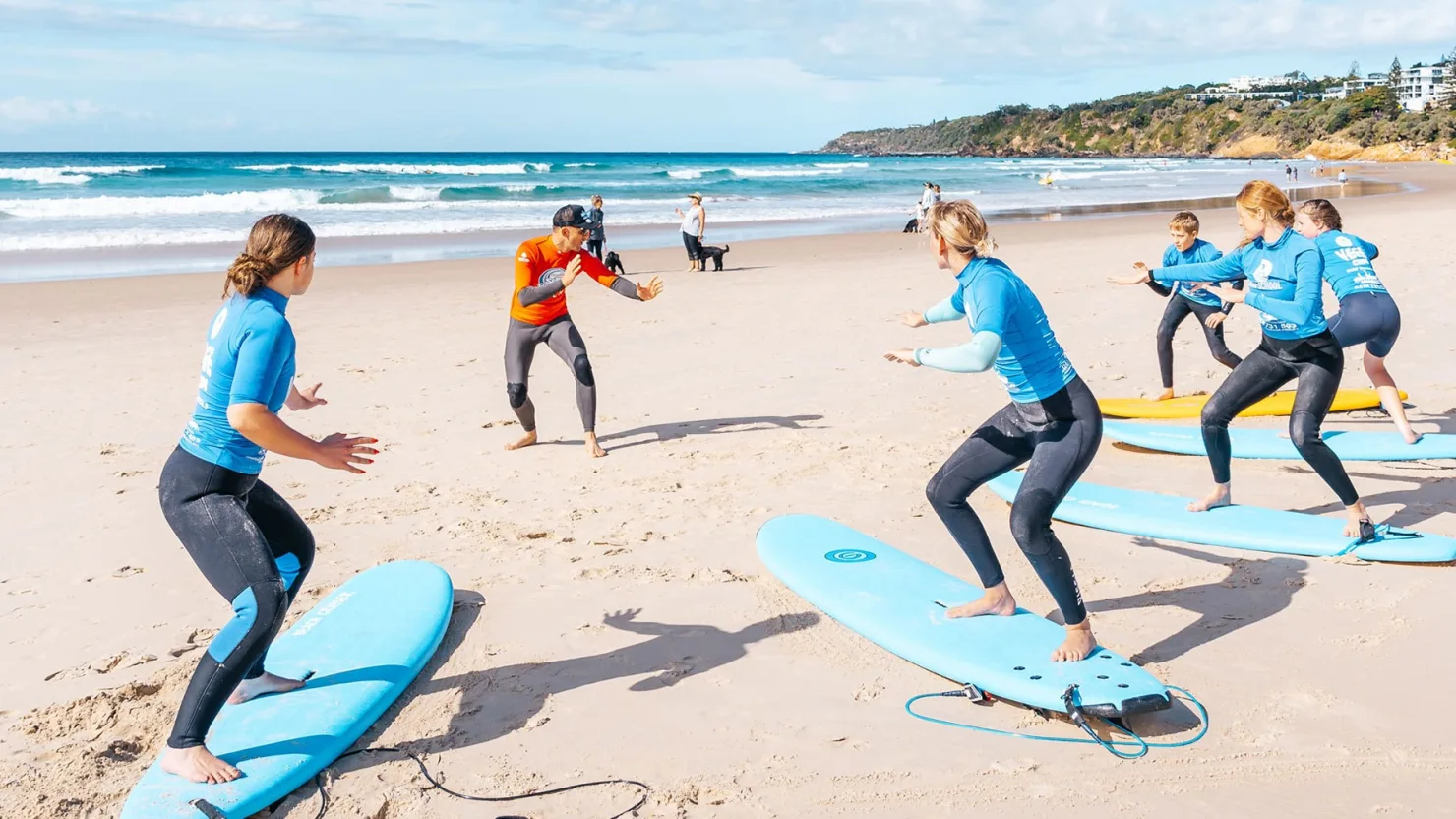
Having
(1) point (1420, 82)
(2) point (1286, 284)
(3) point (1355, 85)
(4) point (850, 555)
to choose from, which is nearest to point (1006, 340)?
(4) point (850, 555)

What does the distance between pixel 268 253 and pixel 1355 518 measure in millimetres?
5141

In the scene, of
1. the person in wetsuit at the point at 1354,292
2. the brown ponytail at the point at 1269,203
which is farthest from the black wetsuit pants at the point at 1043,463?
the person in wetsuit at the point at 1354,292

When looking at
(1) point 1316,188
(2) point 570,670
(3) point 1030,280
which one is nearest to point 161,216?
(3) point 1030,280

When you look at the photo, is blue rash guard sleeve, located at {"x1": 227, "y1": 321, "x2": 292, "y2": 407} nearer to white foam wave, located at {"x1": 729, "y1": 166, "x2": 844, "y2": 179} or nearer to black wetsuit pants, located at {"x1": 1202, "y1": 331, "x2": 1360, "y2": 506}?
black wetsuit pants, located at {"x1": 1202, "y1": 331, "x2": 1360, "y2": 506}

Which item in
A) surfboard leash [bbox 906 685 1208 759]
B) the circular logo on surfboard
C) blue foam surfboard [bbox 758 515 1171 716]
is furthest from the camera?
the circular logo on surfboard

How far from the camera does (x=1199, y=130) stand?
12100cm

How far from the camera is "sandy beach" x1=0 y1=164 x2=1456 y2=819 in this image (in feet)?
11.8

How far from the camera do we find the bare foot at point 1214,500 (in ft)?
→ 19.4

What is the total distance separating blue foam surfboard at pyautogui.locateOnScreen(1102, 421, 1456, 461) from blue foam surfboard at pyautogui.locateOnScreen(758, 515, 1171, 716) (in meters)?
2.85

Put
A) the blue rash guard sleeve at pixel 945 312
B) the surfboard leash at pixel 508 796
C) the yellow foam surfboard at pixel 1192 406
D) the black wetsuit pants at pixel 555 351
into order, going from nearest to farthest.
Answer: the surfboard leash at pixel 508 796 < the blue rash guard sleeve at pixel 945 312 < the black wetsuit pants at pixel 555 351 < the yellow foam surfboard at pixel 1192 406

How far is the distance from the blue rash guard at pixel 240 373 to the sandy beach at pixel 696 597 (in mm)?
1205

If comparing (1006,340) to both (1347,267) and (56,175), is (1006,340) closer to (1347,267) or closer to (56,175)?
(1347,267)

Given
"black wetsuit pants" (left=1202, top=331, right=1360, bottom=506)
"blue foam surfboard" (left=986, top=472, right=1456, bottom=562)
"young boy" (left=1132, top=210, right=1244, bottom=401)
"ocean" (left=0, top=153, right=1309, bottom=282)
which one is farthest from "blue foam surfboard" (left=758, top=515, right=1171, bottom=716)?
"ocean" (left=0, top=153, right=1309, bottom=282)

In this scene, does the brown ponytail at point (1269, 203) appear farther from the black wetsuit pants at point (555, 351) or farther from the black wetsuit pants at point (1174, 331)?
the black wetsuit pants at point (555, 351)
